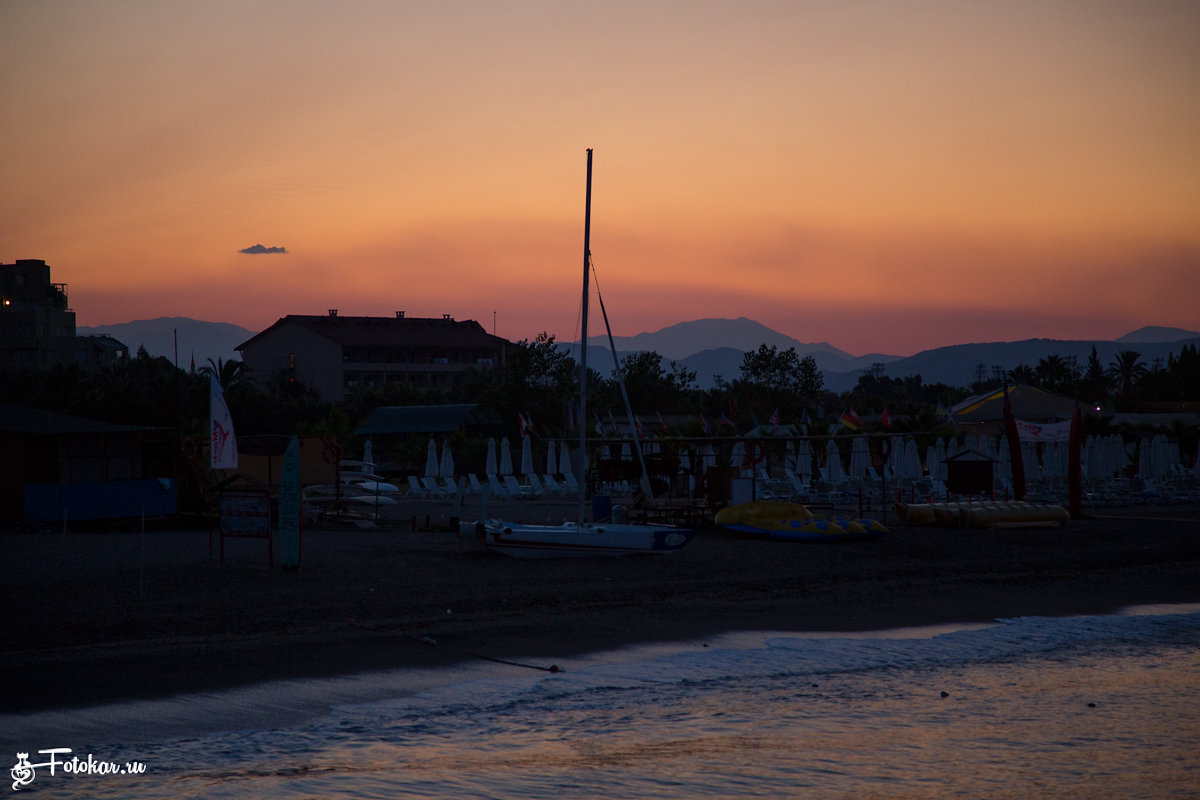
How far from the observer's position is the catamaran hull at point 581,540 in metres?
A: 19.0

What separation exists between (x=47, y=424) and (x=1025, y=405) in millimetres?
49084

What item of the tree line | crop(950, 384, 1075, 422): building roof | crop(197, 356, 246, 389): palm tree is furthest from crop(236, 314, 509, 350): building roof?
crop(950, 384, 1075, 422): building roof

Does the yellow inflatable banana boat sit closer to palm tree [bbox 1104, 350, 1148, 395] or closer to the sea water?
the sea water

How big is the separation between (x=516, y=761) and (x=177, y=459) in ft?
60.0

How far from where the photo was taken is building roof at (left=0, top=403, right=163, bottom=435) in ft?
73.5

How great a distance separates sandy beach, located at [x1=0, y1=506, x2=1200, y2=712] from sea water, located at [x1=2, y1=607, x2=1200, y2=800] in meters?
0.95

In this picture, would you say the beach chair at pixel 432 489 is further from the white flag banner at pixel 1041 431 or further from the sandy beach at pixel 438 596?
the white flag banner at pixel 1041 431

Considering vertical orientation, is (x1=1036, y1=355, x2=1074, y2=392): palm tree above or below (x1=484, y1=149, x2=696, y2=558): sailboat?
above

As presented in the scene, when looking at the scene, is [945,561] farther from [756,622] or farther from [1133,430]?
[1133,430]

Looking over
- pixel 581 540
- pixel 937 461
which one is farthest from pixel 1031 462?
pixel 581 540

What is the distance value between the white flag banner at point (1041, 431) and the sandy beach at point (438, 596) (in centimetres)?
531

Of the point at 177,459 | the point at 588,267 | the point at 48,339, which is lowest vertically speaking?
the point at 177,459

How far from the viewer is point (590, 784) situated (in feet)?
26.2

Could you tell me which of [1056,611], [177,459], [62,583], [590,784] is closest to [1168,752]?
[590,784]
